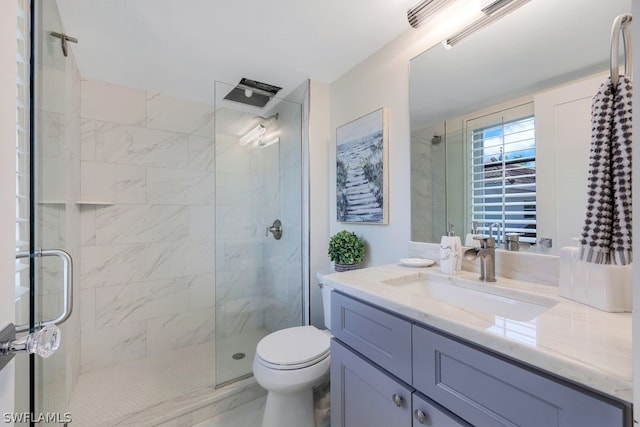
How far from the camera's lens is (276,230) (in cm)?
233

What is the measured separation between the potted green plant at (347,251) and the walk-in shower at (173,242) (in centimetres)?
45

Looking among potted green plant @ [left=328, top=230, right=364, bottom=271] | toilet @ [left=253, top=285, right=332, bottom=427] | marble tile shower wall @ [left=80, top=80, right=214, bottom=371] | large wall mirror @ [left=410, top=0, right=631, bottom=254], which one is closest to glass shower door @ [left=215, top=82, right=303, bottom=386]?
potted green plant @ [left=328, top=230, right=364, bottom=271]

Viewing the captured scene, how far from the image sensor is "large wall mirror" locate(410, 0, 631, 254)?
0.97 m

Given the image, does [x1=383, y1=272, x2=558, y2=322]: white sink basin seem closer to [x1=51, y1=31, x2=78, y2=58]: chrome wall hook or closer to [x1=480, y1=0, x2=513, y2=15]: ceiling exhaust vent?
[x1=480, y1=0, x2=513, y2=15]: ceiling exhaust vent

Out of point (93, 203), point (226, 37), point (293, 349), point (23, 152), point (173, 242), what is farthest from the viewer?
point (173, 242)

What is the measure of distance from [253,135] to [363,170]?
97 cm

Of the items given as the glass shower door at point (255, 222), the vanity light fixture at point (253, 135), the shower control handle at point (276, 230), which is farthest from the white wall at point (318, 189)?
the vanity light fixture at point (253, 135)

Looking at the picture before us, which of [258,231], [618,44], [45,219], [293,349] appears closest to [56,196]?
[45,219]

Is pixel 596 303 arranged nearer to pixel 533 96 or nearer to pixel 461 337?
pixel 461 337

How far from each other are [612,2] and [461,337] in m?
1.20

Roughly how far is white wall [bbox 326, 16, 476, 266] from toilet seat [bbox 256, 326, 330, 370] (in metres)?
0.61

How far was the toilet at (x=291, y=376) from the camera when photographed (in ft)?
4.47

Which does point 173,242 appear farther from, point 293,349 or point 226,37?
point 226,37

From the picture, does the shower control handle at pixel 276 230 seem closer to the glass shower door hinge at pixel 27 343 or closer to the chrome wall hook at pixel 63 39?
the chrome wall hook at pixel 63 39
